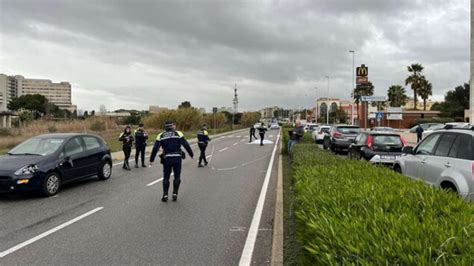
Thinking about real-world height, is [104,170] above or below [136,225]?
above

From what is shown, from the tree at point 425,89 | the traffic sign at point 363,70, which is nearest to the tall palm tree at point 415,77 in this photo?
the tree at point 425,89

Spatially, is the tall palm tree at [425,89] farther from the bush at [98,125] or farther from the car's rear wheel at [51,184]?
the car's rear wheel at [51,184]

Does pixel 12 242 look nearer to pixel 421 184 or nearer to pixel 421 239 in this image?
pixel 421 239

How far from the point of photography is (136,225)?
6.95 meters

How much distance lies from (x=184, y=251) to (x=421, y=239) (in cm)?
323

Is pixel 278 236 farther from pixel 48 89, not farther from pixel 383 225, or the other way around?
pixel 48 89

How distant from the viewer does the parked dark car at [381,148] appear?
13.1 meters

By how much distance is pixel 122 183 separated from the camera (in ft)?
38.7

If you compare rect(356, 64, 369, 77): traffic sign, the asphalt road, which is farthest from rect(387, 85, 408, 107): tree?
the asphalt road

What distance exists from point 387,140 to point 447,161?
6601mm

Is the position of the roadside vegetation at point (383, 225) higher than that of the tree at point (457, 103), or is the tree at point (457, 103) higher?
the tree at point (457, 103)

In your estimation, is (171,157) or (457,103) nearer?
(171,157)

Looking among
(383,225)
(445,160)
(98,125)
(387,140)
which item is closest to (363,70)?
(387,140)

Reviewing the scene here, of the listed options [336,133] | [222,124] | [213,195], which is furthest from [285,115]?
[213,195]
